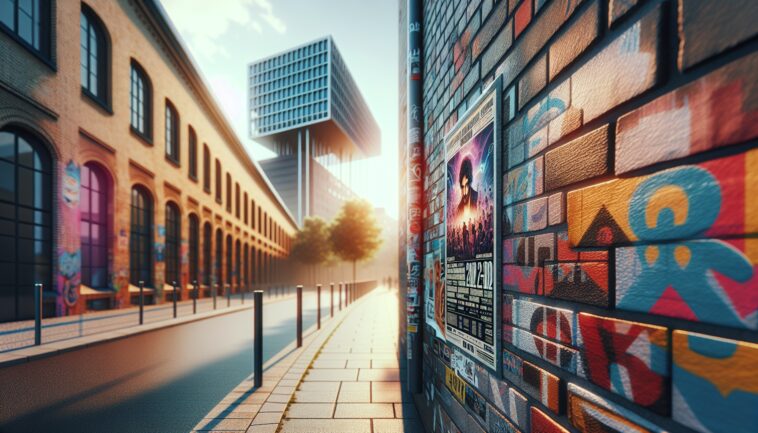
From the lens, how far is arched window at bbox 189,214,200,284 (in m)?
18.9

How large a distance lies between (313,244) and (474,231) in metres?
42.0

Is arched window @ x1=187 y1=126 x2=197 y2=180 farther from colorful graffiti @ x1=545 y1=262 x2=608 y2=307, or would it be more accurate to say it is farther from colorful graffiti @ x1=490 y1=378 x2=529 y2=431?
colorful graffiti @ x1=545 y1=262 x2=608 y2=307

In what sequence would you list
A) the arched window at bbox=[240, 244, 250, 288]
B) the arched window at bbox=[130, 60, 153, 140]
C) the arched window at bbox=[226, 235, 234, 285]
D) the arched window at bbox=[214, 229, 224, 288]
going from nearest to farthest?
the arched window at bbox=[130, 60, 153, 140]
the arched window at bbox=[214, 229, 224, 288]
the arched window at bbox=[226, 235, 234, 285]
the arched window at bbox=[240, 244, 250, 288]

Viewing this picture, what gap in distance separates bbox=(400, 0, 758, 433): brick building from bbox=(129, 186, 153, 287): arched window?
15486 millimetres

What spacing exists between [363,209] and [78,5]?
24499 mm

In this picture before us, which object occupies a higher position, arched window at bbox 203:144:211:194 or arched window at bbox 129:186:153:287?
arched window at bbox 203:144:211:194

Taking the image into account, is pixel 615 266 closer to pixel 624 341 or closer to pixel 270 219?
pixel 624 341

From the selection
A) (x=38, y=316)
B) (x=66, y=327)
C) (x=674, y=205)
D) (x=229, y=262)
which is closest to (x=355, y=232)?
(x=229, y=262)

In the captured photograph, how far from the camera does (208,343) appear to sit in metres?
7.07

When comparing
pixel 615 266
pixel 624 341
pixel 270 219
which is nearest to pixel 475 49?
pixel 615 266

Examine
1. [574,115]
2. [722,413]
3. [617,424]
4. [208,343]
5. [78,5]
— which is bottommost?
[208,343]

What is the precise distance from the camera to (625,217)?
89 cm

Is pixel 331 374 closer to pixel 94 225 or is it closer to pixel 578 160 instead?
pixel 578 160

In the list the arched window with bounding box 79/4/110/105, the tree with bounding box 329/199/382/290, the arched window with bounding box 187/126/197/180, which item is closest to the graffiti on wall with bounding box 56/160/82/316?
the arched window with bounding box 79/4/110/105
